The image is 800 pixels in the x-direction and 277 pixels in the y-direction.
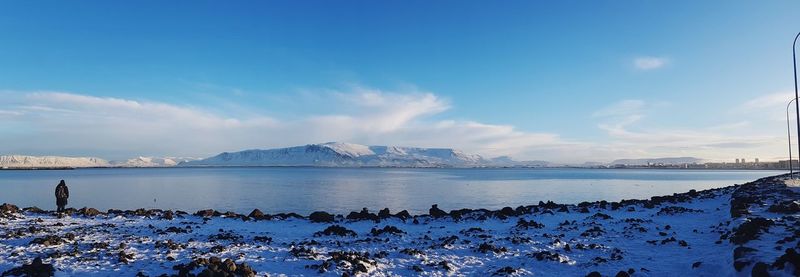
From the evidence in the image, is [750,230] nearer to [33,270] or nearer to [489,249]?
[489,249]

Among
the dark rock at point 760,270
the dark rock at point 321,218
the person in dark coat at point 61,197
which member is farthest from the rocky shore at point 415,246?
the person in dark coat at point 61,197

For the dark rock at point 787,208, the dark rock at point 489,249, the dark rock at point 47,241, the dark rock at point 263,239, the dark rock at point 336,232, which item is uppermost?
the dark rock at point 787,208

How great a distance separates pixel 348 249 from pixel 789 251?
13.0m

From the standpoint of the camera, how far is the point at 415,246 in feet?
59.9

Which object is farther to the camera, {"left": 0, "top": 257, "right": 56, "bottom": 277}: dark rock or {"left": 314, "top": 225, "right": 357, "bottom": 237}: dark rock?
{"left": 314, "top": 225, "right": 357, "bottom": 237}: dark rock

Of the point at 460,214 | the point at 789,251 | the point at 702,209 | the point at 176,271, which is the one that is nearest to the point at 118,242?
the point at 176,271

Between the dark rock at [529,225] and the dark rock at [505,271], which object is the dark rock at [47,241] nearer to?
the dark rock at [505,271]

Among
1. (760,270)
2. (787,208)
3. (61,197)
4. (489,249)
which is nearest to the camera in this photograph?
(760,270)

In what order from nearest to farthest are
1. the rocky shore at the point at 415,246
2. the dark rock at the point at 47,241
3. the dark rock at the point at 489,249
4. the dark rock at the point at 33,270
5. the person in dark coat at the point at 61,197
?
the dark rock at the point at 33,270 → the rocky shore at the point at 415,246 → the dark rock at the point at 47,241 → the dark rock at the point at 489,249 → the person in dark coat at the point at 61,197

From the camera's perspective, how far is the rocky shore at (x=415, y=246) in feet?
43.5

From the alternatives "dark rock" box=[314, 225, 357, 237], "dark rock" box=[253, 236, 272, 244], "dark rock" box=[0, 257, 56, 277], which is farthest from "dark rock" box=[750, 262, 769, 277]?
"dark rock" box=[0, 257, 56, 277]

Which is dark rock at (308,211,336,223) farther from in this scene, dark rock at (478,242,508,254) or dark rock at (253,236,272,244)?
dark rock at (478,242,508,254)

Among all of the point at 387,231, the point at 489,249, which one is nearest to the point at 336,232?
the point at 387,231

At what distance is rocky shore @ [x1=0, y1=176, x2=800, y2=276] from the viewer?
13.3 meters
